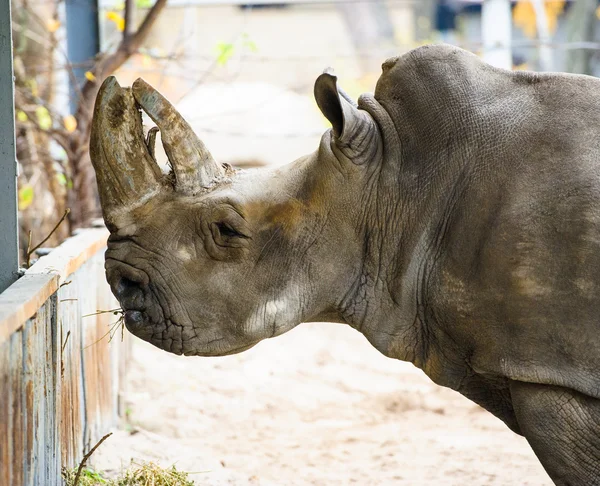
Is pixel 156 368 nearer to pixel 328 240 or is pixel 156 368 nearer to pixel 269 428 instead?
pixel 269 428

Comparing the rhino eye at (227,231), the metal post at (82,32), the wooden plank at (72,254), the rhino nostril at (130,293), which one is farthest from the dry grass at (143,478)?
the metal post at (82,32)

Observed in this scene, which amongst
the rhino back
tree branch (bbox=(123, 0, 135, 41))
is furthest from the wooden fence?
tree branch (bbox=(123, 0, 135, 41))

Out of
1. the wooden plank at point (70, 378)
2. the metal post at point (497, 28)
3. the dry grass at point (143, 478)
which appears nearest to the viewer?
the wooden plank at point (70, 378)

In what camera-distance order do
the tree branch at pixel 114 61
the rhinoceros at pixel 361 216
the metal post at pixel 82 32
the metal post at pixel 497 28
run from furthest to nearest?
the metal post at pixel 497 28
the metal post at pixel 82 32
the tree branch at pixel 114 61
the rhinoceros at pixel 361 216

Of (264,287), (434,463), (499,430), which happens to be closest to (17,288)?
(264,287)

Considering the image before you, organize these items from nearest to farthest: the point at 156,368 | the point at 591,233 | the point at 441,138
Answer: the point at 591,233 → the point at 441,138 → the point at 156,368

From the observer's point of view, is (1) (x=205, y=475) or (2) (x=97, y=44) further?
(2) (x=97, y=44)

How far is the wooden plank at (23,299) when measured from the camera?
3.31 meters

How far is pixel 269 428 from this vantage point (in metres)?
6.95

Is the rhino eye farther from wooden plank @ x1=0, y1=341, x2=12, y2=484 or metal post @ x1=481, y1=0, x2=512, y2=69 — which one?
metal post @ x1=481, y1=0, x2=512, y2=69

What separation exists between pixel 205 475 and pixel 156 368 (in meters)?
2.61

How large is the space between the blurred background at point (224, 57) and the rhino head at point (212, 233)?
3.90 m

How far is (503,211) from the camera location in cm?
356

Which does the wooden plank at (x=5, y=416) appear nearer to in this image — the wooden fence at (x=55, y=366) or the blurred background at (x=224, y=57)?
the wooden fence at (x=55, y=366)
